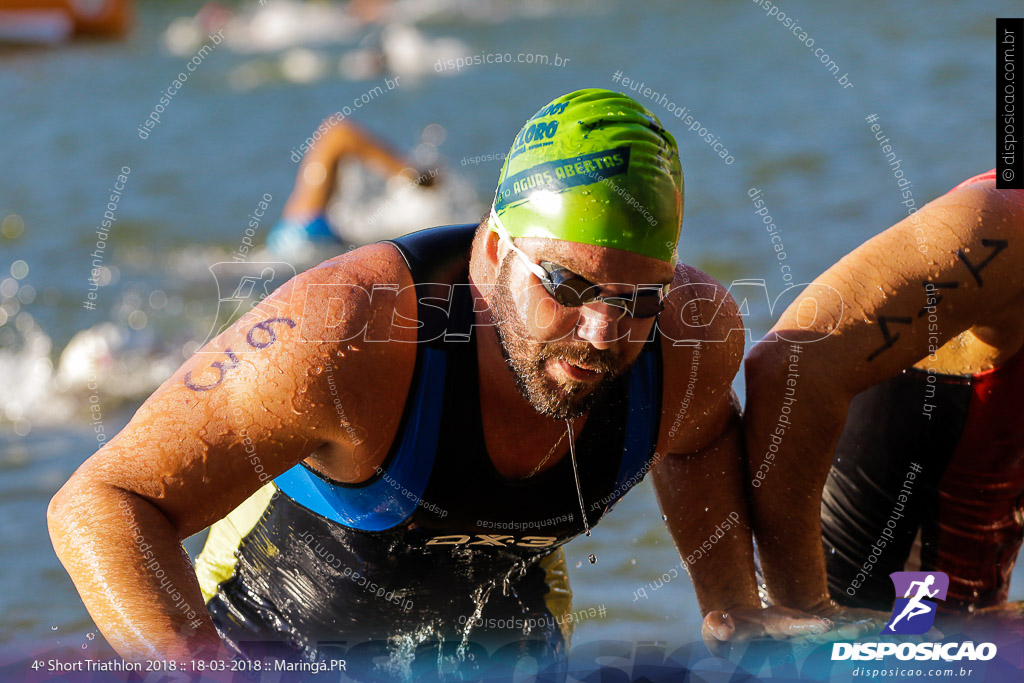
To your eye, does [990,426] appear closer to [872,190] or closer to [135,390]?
[135,390]

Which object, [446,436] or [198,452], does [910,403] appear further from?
[198,452]

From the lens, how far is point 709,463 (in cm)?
291

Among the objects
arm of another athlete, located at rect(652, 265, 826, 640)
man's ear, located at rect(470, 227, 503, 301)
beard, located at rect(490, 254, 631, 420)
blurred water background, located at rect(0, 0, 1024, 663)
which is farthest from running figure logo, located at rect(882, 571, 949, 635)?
man's ear, located at rect(470, 227, 503, 301)

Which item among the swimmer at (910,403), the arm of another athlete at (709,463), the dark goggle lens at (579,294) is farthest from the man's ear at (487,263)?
the swimmer at (910,403)

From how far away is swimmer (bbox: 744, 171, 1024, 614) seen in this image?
276cm

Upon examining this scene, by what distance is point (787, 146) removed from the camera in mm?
11336

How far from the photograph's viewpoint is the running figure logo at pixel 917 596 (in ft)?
8.73

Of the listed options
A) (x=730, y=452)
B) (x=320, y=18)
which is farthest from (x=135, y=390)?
(x=320, y=18)

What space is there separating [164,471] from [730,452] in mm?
1476

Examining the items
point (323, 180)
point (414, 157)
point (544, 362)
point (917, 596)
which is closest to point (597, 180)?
point (544, 362)

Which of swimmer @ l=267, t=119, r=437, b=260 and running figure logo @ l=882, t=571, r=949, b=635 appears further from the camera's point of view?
swimmer @ l=267, t=119, r=437, b=260
